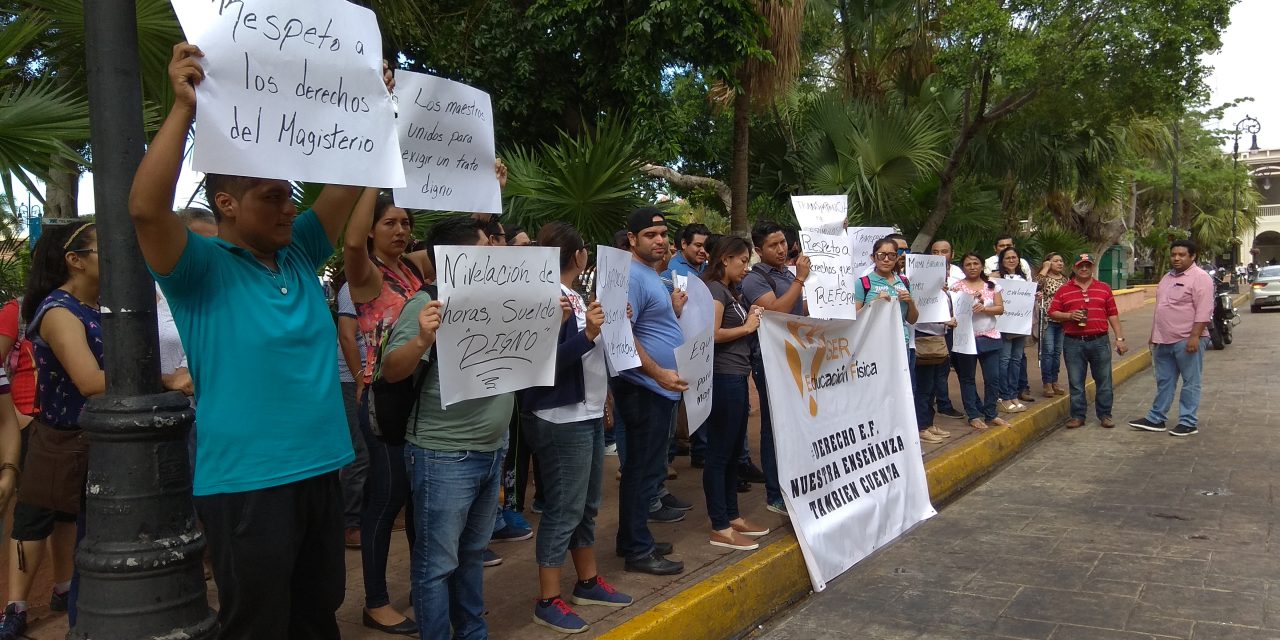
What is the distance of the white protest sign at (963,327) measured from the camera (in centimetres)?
924

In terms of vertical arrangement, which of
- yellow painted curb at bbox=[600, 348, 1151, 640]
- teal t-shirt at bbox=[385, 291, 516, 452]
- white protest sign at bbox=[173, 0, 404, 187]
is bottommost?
yellow painted curb at bbox=[600, 348, 1151, 640]

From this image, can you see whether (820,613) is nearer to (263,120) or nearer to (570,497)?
(570,497)

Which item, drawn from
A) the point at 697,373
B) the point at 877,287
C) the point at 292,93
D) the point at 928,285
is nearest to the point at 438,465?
the point at 292,93

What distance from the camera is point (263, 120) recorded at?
2447 millimetres

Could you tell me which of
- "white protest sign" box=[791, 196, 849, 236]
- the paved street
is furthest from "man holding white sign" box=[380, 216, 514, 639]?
"white protest sign" box=[791, 196, 849, 236]

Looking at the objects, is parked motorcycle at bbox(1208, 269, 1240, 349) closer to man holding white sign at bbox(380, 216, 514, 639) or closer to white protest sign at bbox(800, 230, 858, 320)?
white protest sign at bbox(800, 230, 858, 320)

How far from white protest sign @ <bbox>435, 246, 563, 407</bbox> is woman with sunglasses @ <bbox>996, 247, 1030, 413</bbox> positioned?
7399 millimetres

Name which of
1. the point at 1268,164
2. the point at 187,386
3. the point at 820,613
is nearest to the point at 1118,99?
the point at 820,613

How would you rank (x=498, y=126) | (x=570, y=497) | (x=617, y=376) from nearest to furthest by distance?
(x=570, y=497), (x=617, y=376), (x=498, y=126)

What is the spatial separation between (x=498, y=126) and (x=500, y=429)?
676 cm

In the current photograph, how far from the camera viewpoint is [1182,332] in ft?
30.9

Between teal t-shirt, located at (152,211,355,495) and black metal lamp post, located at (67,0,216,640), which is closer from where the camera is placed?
teal t-shirt, located at (152,211,355,495)

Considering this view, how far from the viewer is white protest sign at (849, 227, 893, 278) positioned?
288 inches

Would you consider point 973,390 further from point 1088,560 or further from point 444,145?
point 444,145
